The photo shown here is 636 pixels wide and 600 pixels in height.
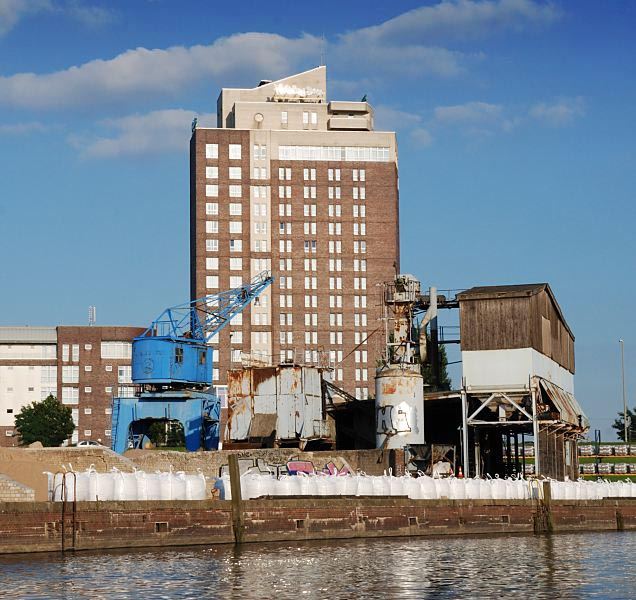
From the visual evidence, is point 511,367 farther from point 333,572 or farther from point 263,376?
point 333,572

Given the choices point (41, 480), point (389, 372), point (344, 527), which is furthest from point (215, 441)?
point (344, 527)

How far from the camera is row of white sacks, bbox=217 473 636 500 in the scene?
5869 centimetres

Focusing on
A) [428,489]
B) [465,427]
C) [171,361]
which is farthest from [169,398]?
[428,489]

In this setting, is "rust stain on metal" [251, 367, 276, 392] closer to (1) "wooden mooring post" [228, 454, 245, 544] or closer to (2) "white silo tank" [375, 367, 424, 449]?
(2) "white silo tank" [375, 367, 424, 449]

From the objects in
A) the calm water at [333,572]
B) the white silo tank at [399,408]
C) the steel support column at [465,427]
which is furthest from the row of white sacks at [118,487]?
the steel support column at [465,427]

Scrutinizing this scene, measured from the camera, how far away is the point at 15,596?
3872 centimetres

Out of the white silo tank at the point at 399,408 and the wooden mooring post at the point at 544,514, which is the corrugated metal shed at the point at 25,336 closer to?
the white silo tank at the point at 399,408

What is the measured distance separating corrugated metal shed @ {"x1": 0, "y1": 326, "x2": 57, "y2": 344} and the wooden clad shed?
106869 millimetres

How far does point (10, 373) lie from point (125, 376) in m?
17.3

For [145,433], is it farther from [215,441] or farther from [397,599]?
[397,599]

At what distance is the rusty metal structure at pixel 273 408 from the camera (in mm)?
96125

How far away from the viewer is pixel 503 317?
290 ft

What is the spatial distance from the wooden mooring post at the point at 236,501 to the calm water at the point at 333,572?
3.44 ft

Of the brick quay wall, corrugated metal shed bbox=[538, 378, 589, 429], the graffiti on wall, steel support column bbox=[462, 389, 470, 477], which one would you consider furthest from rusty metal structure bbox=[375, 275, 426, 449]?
the brick quay wall
